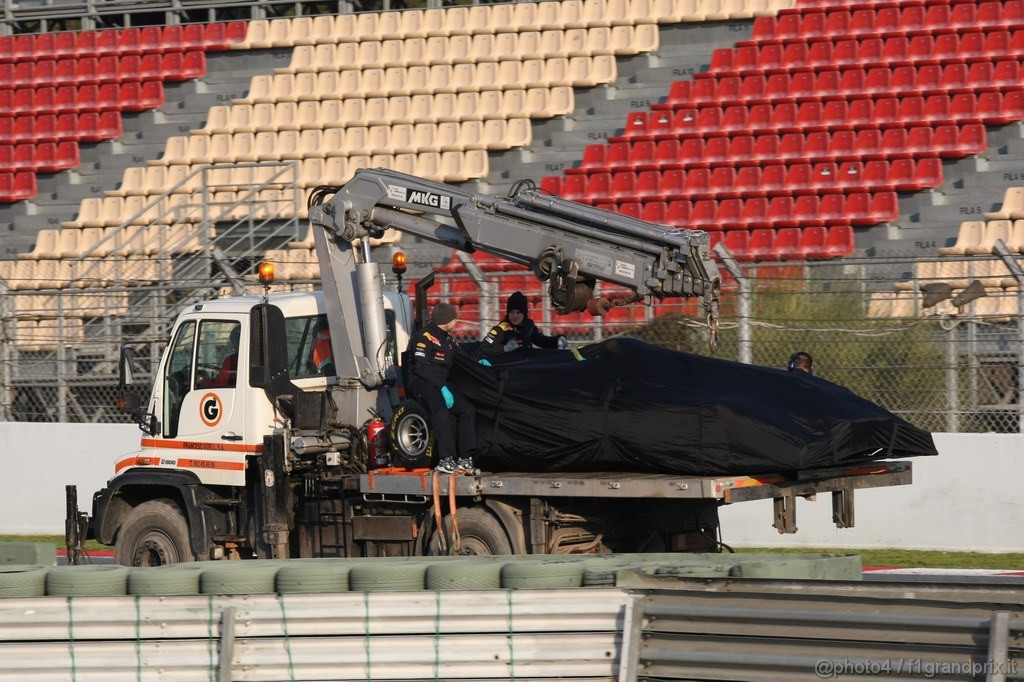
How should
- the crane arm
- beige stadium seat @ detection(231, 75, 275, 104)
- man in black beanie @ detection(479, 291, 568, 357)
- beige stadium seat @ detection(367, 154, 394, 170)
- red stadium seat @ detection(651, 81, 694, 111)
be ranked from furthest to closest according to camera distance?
beige stadium seat @ detection(231, 75, 275, 104) < beige stadium seat @ detection(367, 154, 394, 170) < red stadium seat @ detection(651, 81, 694, 111) < man in black beanie @ detection(479, 291, 568, 357) < the crane arm

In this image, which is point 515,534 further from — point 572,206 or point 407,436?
point 572,206

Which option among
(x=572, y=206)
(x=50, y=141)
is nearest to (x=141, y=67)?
(x=50, y=141)

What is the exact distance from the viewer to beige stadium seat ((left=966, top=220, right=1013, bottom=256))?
20.8 m

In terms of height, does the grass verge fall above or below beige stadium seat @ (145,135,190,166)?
below

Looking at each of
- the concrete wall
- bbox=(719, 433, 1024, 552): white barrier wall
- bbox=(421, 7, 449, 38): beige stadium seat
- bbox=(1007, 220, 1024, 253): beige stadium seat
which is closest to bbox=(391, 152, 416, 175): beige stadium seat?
bbox=(421, 7, 449, 38): beige stadium seat

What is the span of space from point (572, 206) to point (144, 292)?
8.18 metres

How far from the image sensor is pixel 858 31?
23859 millimetres

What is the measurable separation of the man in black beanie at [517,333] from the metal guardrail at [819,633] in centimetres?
541

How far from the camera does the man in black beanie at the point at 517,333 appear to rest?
12.7 metres

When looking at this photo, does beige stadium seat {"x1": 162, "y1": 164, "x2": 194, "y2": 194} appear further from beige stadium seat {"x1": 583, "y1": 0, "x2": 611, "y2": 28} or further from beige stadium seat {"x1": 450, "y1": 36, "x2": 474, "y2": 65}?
beige stadium seat {"x1": 583, "y1": 0, "x2": 611, "y2": 28}

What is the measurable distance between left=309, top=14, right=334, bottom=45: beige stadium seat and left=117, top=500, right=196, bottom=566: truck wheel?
16350 millimetres

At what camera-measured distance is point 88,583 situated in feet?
26.2

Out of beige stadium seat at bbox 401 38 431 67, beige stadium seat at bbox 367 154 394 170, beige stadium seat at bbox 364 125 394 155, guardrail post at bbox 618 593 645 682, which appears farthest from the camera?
beige stadium seat at bbox 401 38 431 67

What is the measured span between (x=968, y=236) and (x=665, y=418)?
12.1 metres
